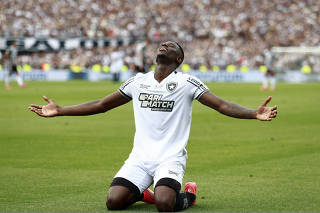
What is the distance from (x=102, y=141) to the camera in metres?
15.5

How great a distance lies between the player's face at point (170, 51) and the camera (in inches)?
302

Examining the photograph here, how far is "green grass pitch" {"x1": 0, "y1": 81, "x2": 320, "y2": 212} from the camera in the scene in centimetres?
816

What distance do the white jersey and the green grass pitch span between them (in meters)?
0.70

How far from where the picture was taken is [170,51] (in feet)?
25.2

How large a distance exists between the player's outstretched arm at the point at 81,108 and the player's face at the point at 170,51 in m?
0.77

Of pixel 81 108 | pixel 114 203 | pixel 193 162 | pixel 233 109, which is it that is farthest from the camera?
pixel 193 162

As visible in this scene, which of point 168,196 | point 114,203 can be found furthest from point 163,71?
point 114,203

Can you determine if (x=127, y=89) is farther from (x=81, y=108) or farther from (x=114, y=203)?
(x=114, y=203)

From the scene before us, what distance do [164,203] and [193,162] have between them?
16.0 ft

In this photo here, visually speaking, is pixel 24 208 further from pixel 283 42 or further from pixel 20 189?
pixel 283 42

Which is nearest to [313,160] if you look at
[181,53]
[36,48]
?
[181,53]

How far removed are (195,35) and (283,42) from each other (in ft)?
26.8

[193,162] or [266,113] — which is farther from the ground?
[266,113]

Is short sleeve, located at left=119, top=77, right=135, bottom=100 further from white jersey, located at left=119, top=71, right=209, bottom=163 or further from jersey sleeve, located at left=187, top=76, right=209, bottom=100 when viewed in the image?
jersey sleeve, located at left=187, top=76, right=209, bottom=100
